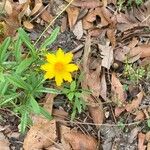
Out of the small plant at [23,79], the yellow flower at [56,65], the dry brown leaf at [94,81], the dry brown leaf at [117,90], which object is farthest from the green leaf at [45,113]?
the dry brown leaf at [117,90]

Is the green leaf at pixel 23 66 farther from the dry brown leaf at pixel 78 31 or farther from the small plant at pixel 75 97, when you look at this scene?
the dry brown leaf at pixel 78 31

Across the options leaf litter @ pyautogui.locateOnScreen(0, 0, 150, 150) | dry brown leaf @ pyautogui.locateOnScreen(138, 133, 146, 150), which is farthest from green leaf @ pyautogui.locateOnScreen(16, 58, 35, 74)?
dry brown leaf @ pyautogui.locateOnScreen(138, 133, 146, 150)

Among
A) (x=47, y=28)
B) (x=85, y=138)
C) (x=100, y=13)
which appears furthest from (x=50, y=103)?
(x=100, y=13)

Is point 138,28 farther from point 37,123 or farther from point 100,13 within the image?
point 37,123

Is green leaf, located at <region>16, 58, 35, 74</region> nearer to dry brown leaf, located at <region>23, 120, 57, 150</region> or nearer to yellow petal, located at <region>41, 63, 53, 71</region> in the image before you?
yellow petal, located at <region>41, 63, 53, 71</region>

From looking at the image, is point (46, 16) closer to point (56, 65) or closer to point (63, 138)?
point (56, 65)

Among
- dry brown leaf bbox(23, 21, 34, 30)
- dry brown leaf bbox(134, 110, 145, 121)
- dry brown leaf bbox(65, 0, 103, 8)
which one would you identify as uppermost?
dry brown leaf bbox(65, 0, 103, 8)
